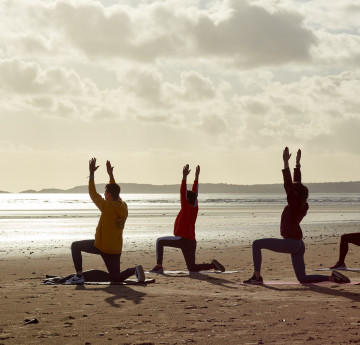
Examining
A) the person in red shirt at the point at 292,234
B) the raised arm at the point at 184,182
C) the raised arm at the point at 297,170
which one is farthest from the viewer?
the raised arm at the point at 184,182

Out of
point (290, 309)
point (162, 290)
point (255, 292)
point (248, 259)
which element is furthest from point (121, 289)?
point (248, 259)

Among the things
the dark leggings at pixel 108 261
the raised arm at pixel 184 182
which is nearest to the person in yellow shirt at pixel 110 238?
the dark leggings at pixel 108 261

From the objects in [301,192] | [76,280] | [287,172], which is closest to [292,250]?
[301,192]

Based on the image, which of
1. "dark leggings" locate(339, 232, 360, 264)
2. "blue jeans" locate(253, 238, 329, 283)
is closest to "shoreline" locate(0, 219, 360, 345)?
"blue jeans" locate(253, 238, 329, 283)

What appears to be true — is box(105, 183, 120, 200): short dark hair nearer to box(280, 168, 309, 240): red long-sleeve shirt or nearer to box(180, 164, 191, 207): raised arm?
box(180, 164, 191, 207): raised arm

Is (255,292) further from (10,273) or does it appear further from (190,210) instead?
(10,273)

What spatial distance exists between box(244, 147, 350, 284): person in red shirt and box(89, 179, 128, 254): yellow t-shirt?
2.23 metres

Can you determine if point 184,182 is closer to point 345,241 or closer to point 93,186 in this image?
point 93,186

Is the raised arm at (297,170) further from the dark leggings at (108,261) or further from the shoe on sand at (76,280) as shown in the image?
the shoe on sand at (76,280)

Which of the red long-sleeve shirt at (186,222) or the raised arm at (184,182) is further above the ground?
the raised arm at (184,182)

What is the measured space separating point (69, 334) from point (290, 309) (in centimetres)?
285

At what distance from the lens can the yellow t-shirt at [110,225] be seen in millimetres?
10516

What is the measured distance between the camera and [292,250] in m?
10.1

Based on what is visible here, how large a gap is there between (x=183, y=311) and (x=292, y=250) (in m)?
2.76
